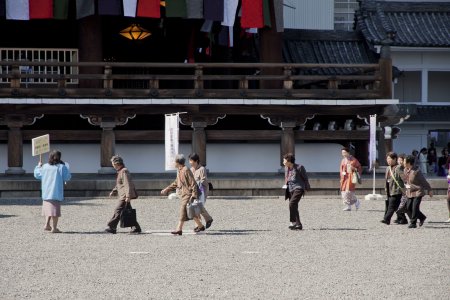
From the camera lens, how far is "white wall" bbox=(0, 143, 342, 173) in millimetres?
28266

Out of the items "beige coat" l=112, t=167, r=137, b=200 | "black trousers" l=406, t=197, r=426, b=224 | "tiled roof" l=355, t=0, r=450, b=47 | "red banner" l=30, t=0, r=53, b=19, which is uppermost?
"tiled roof" l=355, t=0, r=450, b=47

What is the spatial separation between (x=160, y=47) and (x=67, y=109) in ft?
21.3

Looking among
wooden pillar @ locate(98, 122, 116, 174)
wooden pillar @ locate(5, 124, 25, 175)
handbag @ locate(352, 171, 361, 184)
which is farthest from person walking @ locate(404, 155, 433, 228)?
wooden pillar @ locate(5, 124, 25, 175)

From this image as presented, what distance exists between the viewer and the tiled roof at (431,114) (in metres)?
38.6

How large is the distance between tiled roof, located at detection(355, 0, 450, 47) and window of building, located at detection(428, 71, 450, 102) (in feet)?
8.22

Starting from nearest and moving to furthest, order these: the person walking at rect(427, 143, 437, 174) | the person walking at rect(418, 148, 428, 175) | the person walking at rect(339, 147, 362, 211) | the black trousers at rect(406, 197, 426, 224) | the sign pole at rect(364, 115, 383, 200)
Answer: the black trousers at rect(406, 197, 426, 224), the person walking at rect(339, 147, 362, 211), the sign pole at rect(364, 115, 383, 200), the person walking at rect(418, 148, 428, 175), the person walking at rect(427, 143, 437, 174)

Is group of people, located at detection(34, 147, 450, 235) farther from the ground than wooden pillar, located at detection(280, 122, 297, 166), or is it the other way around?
wooden pillar, located at detection(280, 122, 297, 166)

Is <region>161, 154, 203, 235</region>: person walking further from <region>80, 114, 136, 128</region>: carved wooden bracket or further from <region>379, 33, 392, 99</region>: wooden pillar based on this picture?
<region>379, 33, 392, 99</region>: wooden pillar

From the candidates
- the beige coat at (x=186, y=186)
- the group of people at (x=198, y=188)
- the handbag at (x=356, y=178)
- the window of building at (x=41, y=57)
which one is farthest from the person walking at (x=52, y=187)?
the window of building at (x=41, y=57)

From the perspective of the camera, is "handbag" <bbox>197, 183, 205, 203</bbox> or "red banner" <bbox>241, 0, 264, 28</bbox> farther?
"red banner" <bbox>241, 0, 264, 28</bbox>

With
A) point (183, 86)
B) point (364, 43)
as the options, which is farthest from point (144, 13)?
point (364, 43)

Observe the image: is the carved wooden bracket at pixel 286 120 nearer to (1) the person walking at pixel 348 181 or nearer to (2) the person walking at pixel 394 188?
(1) the person walking at pixel 348 181

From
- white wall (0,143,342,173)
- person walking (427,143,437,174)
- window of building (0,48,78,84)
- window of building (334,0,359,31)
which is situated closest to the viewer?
white wall (0,143,342,173)

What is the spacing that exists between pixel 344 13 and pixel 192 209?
3222 cm
